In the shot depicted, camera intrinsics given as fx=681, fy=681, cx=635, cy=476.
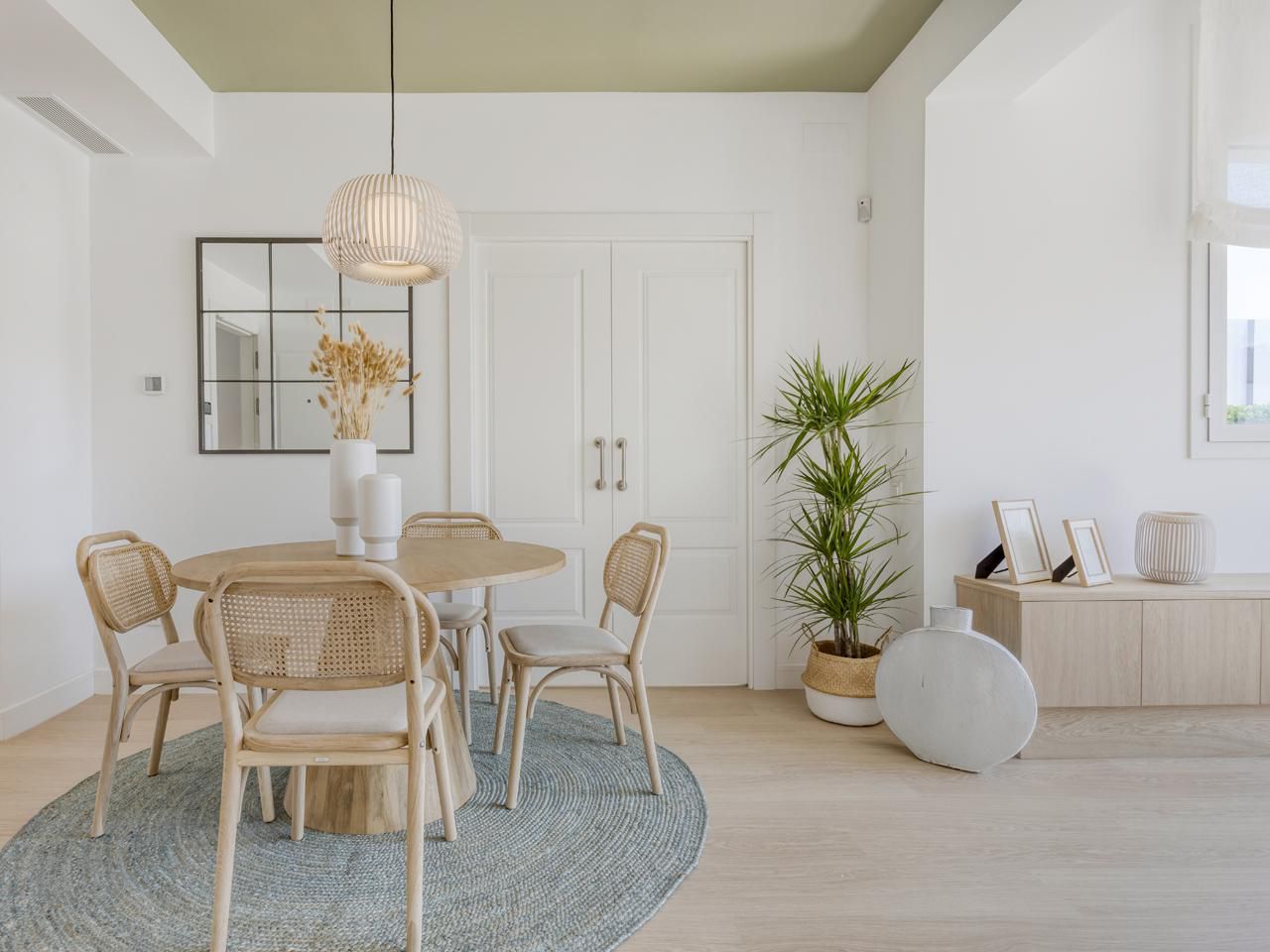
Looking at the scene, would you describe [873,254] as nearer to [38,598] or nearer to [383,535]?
[383,535]

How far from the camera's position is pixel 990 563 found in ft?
8.96

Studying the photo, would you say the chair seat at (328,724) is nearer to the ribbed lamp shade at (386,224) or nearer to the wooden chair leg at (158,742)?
the wooden chair leg at (158,742)

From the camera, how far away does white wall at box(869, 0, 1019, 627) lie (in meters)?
2.81

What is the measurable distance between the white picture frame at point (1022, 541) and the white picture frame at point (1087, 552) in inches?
4.5

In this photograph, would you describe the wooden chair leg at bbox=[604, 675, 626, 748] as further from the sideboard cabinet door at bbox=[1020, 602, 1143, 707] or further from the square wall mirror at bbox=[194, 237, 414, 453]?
the square wall mirror at bbox=[194, 237, 414, 453]

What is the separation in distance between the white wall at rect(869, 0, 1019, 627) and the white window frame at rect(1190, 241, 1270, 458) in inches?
45.7

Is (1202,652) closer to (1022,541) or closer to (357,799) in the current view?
(1022,541)

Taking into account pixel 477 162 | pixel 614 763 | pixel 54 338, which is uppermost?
pixel 477 162

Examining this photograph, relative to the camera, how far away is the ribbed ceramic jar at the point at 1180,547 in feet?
8.32

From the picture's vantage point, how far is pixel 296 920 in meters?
1.61

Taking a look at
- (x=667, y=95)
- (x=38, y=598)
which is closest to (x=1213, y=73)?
(x=667, y=95)

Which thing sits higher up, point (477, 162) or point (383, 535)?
point (477, 162)

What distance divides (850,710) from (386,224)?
252cm

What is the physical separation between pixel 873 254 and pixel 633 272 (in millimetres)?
1175
